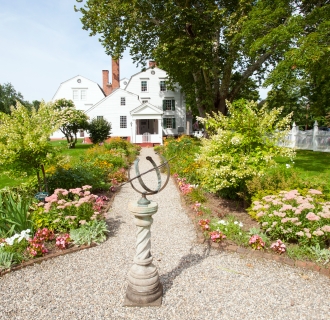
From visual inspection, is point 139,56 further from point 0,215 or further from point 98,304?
point 98,304

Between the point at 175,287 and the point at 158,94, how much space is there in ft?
99.4

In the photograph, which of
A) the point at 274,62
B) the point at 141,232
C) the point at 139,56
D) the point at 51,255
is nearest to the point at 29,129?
the point at 51,255

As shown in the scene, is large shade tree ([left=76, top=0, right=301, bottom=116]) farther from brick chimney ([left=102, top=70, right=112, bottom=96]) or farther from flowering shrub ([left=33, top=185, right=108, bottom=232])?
brick chimney ([left=102, top=70, right=112, bottom=96])

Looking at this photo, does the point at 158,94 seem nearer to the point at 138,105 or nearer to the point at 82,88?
the point at 138,105

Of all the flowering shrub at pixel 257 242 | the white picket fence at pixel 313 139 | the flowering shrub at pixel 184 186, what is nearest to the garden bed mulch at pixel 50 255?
the flowering shrub at pixel 257 242

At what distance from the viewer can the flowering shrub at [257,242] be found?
178 inches

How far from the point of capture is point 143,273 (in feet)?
11.2

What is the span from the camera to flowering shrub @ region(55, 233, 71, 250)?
4.63 meters

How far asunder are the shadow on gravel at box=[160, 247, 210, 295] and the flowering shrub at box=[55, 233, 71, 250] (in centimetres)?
186

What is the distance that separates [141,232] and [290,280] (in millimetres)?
2283

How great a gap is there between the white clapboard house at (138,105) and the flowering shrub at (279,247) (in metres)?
23.4

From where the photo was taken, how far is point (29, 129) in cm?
634

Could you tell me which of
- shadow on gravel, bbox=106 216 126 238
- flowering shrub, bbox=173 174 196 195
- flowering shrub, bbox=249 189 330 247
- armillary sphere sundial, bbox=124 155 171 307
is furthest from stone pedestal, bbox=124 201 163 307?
flowering shrub, bbox=173 174 196 195

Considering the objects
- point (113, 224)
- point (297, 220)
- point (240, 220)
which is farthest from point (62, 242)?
point (297, 220)
